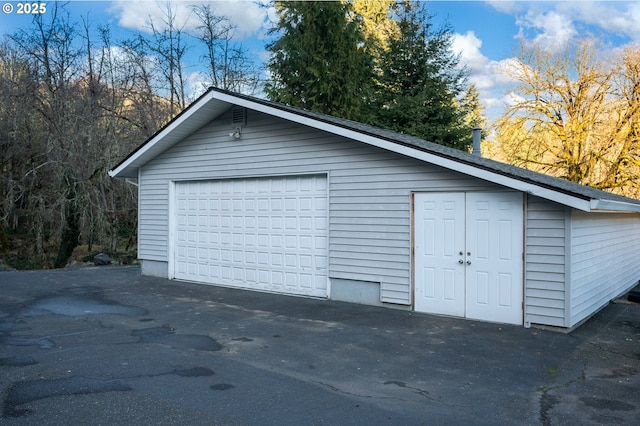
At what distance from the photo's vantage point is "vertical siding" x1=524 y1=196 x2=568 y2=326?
277 inches

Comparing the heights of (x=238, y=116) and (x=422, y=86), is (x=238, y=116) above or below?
below

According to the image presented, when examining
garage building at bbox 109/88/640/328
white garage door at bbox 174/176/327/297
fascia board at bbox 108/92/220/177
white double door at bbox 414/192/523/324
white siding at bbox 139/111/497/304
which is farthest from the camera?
fascia board at bbox 108/92/220/177

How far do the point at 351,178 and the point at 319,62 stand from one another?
13.7m

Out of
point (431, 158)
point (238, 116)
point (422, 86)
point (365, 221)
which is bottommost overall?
point (365, 221)

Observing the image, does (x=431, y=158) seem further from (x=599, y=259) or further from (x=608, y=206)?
(x=599, y=259)

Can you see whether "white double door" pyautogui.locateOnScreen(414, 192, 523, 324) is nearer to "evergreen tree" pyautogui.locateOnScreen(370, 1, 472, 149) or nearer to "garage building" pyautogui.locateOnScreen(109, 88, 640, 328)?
"garage building" pyautogui.locateOnScreen(109, 88, 640, 328)

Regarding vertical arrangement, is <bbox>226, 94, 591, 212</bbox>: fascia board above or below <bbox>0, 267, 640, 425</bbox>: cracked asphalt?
above

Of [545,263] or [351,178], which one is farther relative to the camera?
[351,178]

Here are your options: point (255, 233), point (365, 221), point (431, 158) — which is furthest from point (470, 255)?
point (255, 233)

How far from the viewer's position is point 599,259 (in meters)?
8.68

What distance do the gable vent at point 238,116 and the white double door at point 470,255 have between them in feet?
14.6

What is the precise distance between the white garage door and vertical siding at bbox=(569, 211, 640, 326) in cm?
443

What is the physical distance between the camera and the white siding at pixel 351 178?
8500 mm

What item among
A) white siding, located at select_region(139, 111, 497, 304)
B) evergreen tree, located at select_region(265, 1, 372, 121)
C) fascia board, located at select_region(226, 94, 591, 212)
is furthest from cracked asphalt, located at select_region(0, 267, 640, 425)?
evergreen tree, located at select_region(265, 1, 372, 121)
